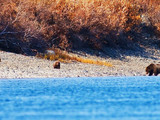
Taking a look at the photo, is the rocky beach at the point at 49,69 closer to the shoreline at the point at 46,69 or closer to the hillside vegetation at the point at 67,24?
the shoreline at the point at 46,69

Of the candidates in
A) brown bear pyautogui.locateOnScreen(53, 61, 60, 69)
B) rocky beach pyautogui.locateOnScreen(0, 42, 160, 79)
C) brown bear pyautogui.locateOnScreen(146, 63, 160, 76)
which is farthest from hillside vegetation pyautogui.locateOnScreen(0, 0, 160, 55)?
brown bear pyautogui.locateOnScreen(146, 63, 160, 76)

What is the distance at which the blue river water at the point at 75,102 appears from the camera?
34.5 ft

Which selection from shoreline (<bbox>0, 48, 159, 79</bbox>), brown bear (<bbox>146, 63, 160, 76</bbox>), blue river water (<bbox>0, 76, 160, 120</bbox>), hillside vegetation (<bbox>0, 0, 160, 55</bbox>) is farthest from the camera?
hillside vegetation (<bbox>0, 0, 160, 55</bbox>)

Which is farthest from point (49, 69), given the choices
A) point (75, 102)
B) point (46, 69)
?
point (75, 102)

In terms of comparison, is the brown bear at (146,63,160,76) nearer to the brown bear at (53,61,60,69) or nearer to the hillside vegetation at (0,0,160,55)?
the brown bear at (53,61,60,69)

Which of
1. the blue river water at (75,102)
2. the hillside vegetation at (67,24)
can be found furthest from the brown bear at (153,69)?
the hillside vegetation at (67,24)

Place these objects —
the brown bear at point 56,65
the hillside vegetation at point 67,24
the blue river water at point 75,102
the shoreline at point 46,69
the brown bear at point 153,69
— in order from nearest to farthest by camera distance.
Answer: the blue river water at point 75,102
the shoreline at point 46,69
the brown bear at point 56,65
the brown bear at point 153,69
the hillside vegetation at point 67,24

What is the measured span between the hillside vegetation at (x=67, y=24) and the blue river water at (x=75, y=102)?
935cm

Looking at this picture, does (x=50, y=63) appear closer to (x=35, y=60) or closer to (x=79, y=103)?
(x=35, y=60)

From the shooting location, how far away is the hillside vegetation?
90.1 feet

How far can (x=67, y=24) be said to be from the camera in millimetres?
31297

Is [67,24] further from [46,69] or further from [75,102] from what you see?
[75,102]

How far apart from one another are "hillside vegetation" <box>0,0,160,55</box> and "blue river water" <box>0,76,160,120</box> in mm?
9354

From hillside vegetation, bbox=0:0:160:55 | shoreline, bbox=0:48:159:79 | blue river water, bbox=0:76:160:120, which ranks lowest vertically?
blue river water, bbox=0:76:160:120
